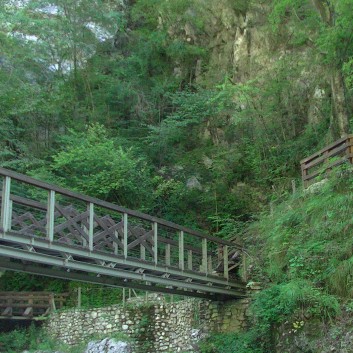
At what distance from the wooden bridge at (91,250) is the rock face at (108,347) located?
349 cm

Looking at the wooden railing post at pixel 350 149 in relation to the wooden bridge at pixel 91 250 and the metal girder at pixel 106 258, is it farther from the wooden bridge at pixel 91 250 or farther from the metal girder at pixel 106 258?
the metal girder at pixel 106 258

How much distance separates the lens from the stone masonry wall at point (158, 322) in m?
14.8

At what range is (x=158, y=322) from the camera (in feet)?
54.2

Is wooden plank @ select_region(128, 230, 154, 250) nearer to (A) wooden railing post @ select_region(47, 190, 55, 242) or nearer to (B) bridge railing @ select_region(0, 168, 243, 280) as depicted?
(B) bridge railing @ select_region(0, 168, 243, 280)

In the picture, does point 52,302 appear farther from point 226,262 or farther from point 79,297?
point 226,262

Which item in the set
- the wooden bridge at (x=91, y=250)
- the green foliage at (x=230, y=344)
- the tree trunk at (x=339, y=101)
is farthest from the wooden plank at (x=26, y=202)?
the tree trunk at (x=339, y=101)

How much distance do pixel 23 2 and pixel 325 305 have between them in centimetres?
2196

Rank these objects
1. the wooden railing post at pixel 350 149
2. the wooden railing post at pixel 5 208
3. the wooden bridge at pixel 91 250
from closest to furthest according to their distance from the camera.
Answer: the wooden railing post at pixel 5 208
the wooden bridge at pixel 91 250
the wooden railing post at pixel 350 149

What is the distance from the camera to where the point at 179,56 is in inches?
1051

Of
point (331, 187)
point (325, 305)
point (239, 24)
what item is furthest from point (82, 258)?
point (239, 24)

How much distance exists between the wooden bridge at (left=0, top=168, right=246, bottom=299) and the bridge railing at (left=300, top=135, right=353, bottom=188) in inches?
115

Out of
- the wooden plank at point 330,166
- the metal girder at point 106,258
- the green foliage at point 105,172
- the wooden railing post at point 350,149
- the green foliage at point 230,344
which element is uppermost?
the green foliage at point 105,172

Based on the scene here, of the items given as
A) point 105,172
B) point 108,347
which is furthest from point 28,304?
point 105,172

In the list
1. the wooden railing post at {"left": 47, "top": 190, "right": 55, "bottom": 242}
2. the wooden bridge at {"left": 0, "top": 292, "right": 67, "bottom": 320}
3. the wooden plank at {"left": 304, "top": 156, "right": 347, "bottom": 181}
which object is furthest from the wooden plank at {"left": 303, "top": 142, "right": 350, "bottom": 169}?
the wooden bridge at {"left": 0, "top": 292, "right": 67, "bottom": 320}
